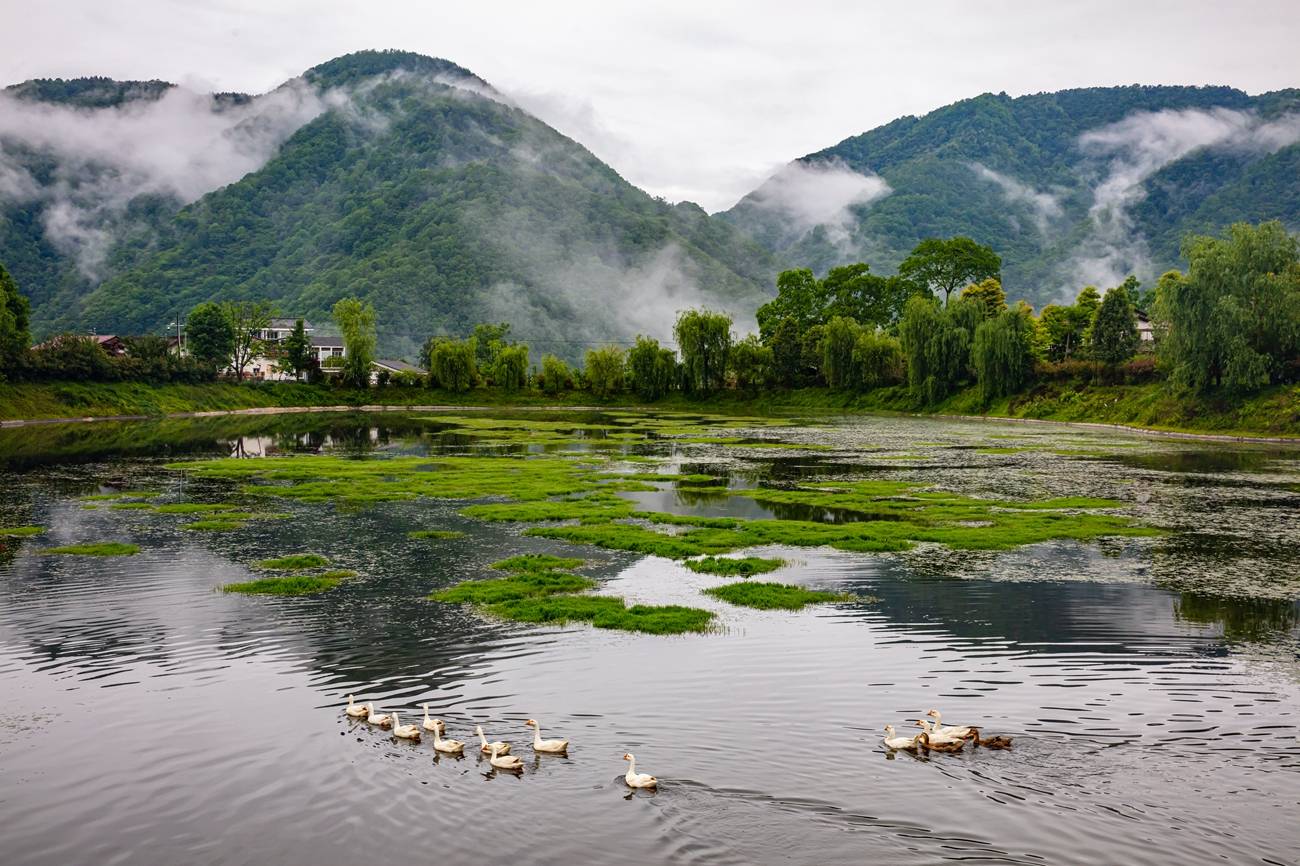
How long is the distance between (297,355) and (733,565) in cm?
12576

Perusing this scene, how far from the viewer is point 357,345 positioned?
138 metres

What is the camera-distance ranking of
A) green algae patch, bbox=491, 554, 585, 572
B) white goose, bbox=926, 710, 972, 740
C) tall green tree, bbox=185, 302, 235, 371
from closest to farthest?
white goose, bbox=926, 710, 972, 740 < green algae patch, bbox=491, 554, 585, 572 < tall green tree, bbox=185, 302, 235, 371

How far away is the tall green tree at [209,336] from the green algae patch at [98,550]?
363 feet

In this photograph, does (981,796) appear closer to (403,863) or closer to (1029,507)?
(403,863)

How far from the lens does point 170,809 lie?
13281 mm

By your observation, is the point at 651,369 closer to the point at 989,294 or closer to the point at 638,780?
the point at 989,294

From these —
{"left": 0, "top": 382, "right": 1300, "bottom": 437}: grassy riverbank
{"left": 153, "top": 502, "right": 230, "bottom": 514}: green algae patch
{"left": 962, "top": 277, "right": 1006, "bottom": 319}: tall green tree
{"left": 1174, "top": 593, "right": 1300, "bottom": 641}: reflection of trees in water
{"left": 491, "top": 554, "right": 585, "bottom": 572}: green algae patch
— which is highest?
{"left": 962, "top": 277, "right": 1006, "bottom": 319}: tall green tree

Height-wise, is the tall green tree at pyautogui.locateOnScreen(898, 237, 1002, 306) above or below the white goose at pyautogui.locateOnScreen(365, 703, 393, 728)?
above

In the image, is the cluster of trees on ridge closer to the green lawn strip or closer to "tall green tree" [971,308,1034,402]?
"tall green tree" [971,308,1034,402]

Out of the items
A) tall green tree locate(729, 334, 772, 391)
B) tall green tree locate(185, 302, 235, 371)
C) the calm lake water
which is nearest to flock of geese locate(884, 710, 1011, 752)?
the calm lake water

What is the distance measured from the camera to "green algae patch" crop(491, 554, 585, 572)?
27605 mm

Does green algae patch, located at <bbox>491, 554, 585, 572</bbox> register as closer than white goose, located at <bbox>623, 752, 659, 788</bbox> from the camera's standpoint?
No

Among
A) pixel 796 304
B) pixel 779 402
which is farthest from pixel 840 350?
pixel 796 304

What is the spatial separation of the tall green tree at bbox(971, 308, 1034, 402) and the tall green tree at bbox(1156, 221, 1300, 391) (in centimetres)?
2465
